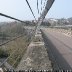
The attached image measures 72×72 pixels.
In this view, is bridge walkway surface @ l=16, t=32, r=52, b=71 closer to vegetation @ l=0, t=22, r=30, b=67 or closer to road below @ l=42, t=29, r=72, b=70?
vegetation @ l=0, t=22, r=30, b=67

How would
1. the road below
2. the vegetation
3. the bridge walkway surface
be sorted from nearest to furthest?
1. the vegetation
2. the bridge walkway surface
3. the road below

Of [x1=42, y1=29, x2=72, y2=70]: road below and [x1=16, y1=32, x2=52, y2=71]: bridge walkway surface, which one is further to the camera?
[x1=42, y1=29, x2=72, y2=70]: road below

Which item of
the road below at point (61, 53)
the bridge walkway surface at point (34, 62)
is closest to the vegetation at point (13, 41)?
the bridge walkway surface at point (34, 62)

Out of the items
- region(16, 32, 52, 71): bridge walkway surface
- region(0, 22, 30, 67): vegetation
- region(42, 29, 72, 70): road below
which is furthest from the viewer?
region(42, 29, 72, 70): road below

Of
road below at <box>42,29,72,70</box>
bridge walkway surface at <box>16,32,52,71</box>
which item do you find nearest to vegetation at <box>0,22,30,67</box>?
bridge walkway surface at <box>16,32,52,71</box>

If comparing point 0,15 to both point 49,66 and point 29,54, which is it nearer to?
point 49,66

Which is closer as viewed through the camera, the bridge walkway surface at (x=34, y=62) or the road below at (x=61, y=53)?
the bridge walkway surface at (x=34, y=62)

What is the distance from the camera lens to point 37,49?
586cm

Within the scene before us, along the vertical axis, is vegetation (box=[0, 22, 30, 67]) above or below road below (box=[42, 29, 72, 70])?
above

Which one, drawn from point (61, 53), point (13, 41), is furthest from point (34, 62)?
point (61, 53)

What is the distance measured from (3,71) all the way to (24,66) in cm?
114

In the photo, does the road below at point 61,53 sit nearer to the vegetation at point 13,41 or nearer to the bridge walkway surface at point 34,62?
the vegetation at point 13,41

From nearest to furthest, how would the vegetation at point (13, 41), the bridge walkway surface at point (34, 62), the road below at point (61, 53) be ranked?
the vegetation at point (13, 41)
the bridge walkway surface at point (34, 62)
the road below at point (61, 53)

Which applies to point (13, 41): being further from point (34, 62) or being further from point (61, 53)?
point (61, 53)
